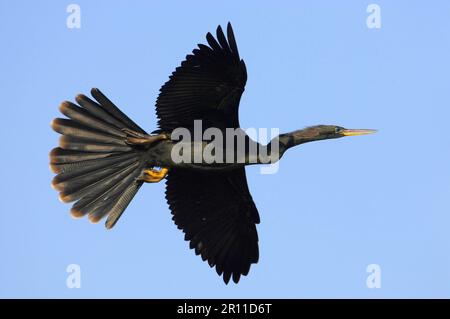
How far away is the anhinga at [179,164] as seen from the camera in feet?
50.5

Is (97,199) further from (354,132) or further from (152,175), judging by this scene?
(354,132)

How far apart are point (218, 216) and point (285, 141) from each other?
1399mm

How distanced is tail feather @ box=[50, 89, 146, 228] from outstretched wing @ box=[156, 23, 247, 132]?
0.48 m

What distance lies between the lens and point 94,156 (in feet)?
51.9

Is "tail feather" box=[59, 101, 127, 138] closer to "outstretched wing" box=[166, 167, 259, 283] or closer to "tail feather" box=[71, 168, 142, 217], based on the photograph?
"tail feather" box=[71, 168, 142, 217]

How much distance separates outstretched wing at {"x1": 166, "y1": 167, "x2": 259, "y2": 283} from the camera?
1614 centimetres

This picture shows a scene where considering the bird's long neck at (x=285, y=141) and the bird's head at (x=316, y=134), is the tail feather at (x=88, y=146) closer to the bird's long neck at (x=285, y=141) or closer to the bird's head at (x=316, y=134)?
the bird's long neck at (x=285, y=141)

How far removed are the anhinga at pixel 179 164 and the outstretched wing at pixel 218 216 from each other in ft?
0.04

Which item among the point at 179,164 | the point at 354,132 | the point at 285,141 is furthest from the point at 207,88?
the point at 354,132

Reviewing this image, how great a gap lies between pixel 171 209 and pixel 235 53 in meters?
2.18

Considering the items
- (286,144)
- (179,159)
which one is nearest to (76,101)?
(179,159)

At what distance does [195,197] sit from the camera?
1623cm
